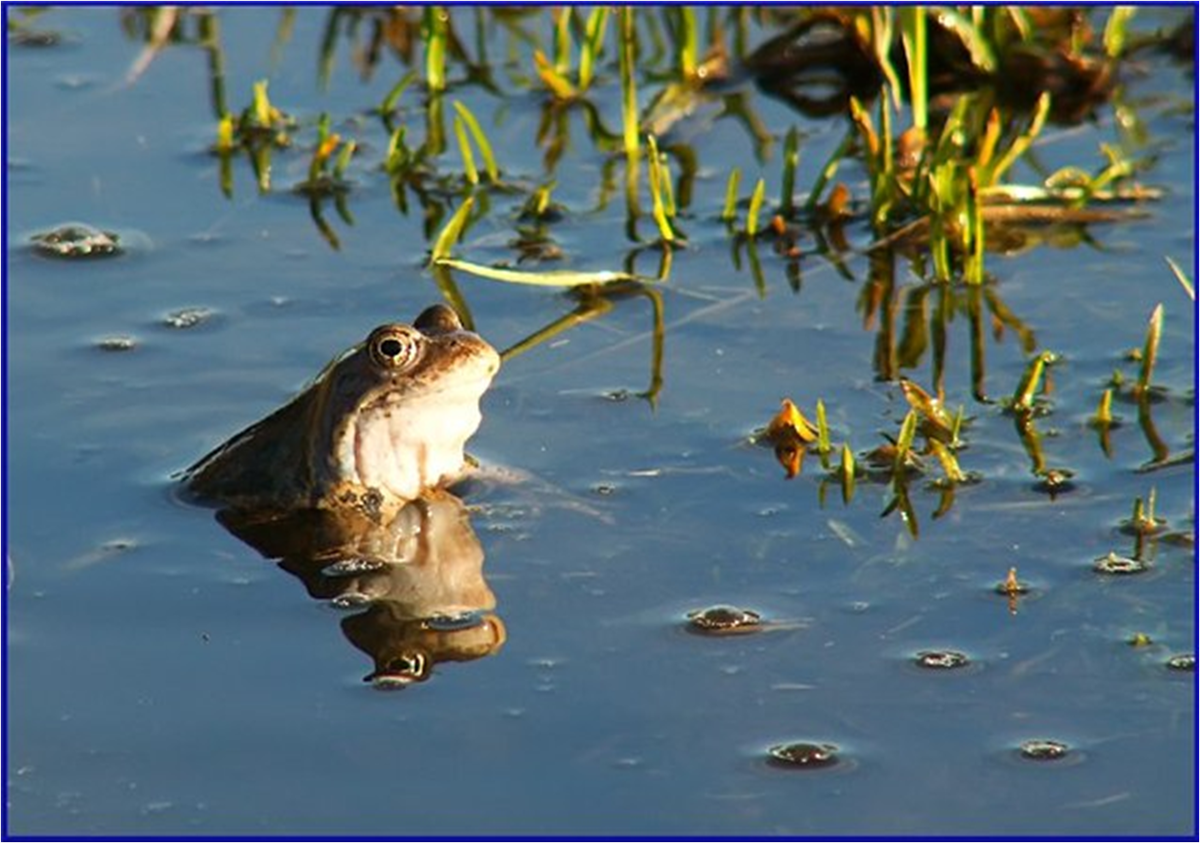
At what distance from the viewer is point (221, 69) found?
29.4 feet

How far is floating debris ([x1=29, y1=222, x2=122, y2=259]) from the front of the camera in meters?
7.61

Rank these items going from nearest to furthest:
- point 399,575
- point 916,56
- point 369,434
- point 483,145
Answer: point 399,575 → point 369,434 → point 483,145 → point 916,56

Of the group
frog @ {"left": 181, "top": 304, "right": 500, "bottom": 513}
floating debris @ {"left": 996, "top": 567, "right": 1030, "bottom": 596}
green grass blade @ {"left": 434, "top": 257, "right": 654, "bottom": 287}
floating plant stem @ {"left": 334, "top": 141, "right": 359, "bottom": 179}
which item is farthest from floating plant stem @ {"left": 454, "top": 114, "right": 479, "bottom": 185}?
floating debris @ {"left": 996, "top": 567, "right": 1030, "bottom": 596}

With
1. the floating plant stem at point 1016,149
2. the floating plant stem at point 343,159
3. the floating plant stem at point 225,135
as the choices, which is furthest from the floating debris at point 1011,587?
the floating plant stem at point 225,135

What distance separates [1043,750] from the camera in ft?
16.2

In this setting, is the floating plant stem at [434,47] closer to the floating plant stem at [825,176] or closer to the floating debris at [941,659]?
the floating plant stem at [825,176]

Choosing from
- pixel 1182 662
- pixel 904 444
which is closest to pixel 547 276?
pixel 904 444

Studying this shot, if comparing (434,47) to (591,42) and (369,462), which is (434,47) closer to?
(591,42)

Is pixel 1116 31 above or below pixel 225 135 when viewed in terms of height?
above

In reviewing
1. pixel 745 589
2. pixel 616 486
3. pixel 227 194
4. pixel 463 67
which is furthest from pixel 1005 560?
pixel 463 67

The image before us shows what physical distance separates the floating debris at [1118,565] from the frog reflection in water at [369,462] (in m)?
1.43

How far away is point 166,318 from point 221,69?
1.98 metres

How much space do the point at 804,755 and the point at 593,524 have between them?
124 centimetres

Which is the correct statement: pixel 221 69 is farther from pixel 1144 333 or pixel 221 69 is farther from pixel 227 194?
pixel 1144 333
